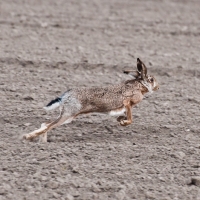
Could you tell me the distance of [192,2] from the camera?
1166cm

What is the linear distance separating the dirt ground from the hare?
0.63ft

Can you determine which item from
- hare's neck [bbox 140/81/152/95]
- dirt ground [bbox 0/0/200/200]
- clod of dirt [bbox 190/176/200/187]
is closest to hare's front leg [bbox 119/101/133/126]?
dirt ground [bbox 0/0/200/200]

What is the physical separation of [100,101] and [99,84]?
178 cm

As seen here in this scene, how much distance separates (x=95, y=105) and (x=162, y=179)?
0.95 m

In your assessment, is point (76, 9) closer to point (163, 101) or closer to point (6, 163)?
point (163, 101)

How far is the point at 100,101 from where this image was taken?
227 inches

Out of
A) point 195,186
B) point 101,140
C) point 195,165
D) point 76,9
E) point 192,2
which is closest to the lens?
point 195,186

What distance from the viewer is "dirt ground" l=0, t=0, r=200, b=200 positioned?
519 cm

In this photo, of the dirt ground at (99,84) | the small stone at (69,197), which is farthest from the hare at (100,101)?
the small stone at (69,197)

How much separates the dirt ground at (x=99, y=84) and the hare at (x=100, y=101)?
0.63 feet

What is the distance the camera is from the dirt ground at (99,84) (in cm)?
519

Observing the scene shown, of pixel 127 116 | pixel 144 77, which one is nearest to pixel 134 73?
pixel 144 77

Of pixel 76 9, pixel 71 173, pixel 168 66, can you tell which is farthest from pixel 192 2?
pixel 71 173

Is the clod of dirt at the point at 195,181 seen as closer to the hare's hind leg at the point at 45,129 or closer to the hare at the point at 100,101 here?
the hare at the point at 100,101
